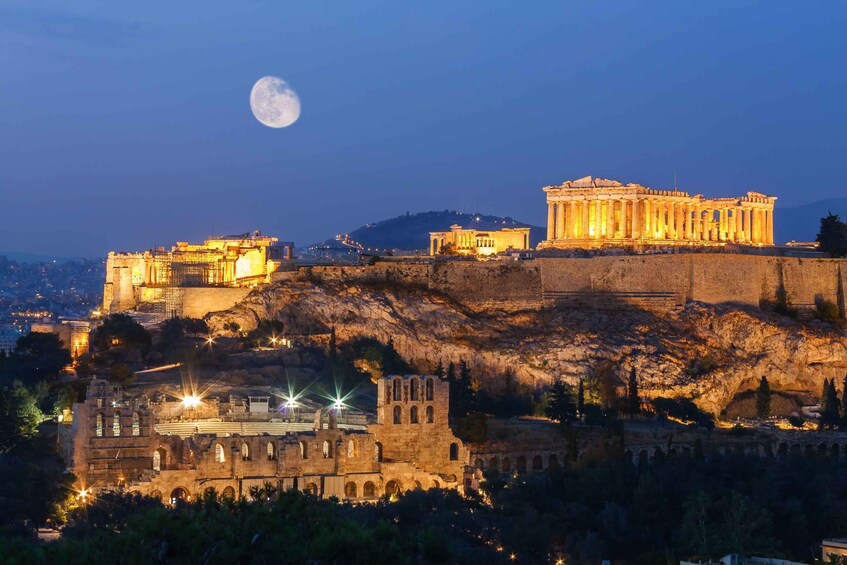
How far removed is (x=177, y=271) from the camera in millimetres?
81625

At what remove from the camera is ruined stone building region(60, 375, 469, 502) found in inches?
1989

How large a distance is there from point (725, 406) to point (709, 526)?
66.5 ft

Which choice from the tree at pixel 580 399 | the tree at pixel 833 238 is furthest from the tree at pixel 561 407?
the tree at pixel 833 238

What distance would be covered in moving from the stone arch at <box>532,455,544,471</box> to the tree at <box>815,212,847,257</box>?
28.9m

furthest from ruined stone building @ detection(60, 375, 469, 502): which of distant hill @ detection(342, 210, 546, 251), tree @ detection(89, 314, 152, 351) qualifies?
distant hill @ detection(342, 210, 546, 251)

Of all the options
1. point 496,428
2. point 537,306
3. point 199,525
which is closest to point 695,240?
point 537,306

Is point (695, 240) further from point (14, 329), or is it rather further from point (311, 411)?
point (14, 329)

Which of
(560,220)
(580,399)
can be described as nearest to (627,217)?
(560,220)

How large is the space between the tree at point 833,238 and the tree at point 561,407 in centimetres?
2445

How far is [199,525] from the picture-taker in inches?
1243

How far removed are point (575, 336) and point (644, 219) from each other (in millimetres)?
16530

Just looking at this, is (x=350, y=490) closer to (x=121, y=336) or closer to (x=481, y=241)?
(x=121, y=336)

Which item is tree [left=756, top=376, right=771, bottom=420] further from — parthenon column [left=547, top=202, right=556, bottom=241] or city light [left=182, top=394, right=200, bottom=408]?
parthenon column [left=547, top=202, right=556, bottom=241]

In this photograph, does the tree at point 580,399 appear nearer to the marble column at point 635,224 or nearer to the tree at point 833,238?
the marble column at point 635,224
